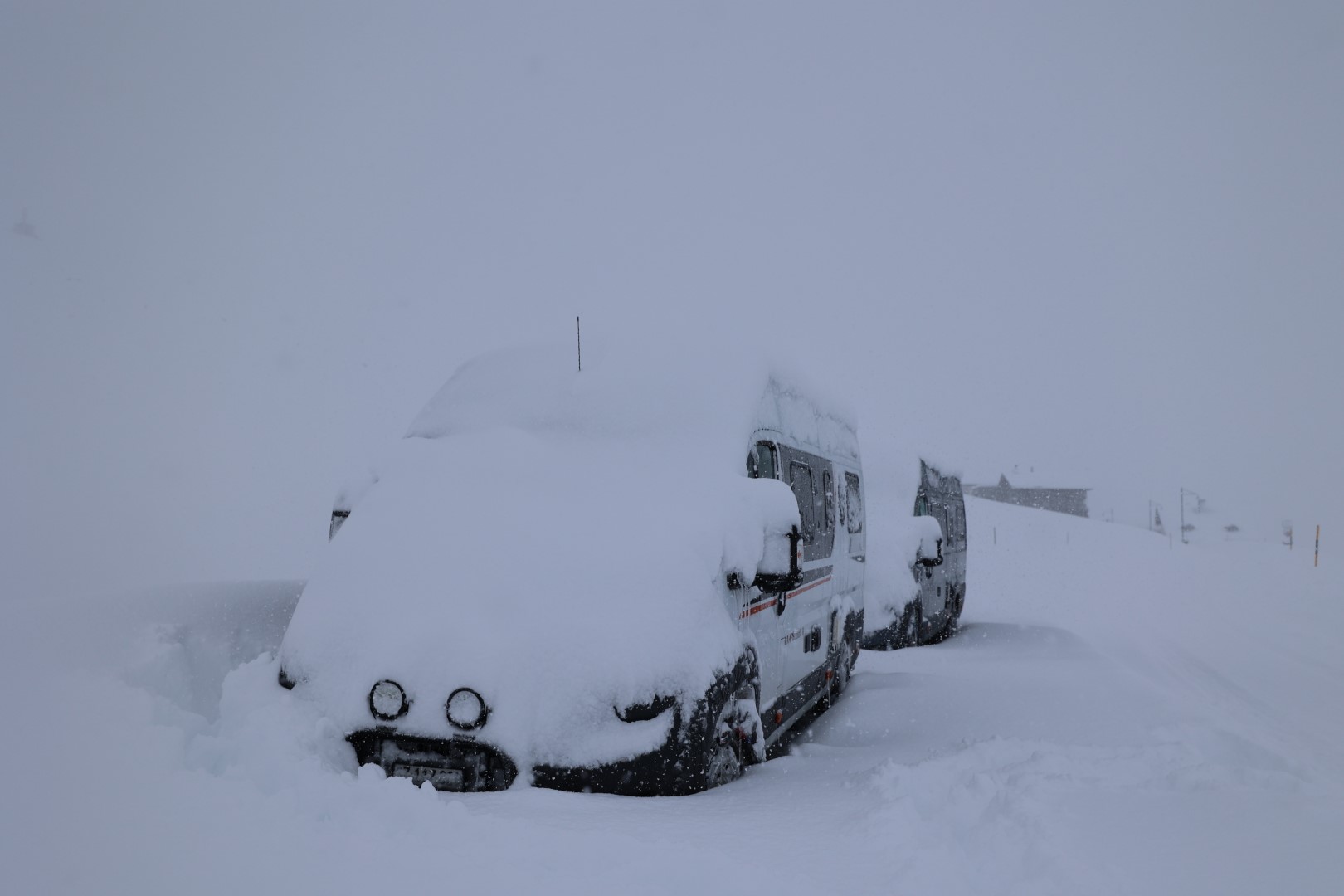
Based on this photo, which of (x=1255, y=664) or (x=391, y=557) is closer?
(x=391, y=557)

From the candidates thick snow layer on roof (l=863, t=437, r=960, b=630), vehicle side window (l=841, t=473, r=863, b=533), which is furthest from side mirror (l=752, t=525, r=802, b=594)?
thick snow layer on roof (l=863, t=437, r=960, b=630)

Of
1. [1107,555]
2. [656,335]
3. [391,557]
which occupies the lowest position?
[1107,555]

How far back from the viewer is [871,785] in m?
4.38

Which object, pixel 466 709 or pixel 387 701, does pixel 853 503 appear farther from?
pixel 387 701

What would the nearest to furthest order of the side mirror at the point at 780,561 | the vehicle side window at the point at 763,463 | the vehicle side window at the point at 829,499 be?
the side mirror at the point at 780,561 < the vehicle side window at the point at 763,463 < the vehicle side window at the point at 829,499

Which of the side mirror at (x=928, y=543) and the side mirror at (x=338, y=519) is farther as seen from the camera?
Answer: the side mirror at (x=928, y=543)

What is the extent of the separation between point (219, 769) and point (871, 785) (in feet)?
9.24

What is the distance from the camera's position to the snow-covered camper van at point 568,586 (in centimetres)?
385

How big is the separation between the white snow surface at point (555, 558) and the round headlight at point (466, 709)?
43 mm

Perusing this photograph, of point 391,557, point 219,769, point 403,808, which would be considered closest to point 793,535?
point 391,557

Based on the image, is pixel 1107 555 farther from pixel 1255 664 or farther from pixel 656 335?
pixel 656 335

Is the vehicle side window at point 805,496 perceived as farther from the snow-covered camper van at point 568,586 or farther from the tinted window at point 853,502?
the tinted window at point 853,502

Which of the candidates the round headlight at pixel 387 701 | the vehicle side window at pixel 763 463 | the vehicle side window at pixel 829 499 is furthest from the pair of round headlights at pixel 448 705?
the vehicle side window at pixel 829 499

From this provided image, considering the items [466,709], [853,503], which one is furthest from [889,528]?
[466,709]
